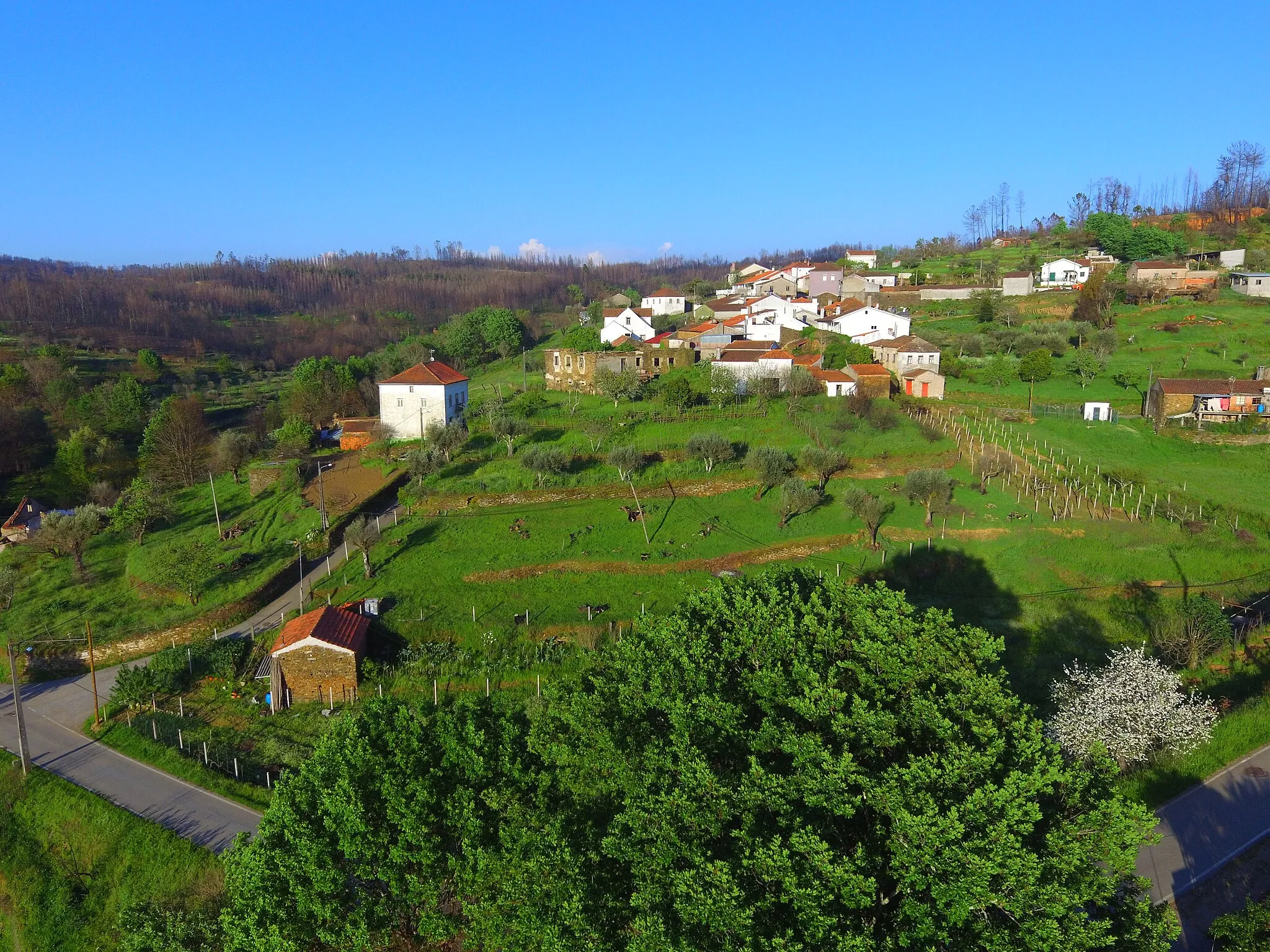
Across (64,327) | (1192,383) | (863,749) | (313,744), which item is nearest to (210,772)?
(313,744)

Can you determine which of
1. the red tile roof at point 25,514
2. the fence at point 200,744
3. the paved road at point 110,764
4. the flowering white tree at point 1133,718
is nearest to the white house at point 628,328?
the red tile roof at point 25,514

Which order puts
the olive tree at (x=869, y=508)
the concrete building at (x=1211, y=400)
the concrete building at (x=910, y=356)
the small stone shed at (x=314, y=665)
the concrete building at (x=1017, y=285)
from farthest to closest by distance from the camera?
the concrete building at (x=1017, y=285) < the concrete building at (x=910, y=356) < the concrete building at (x=1211, y=400) < the olive tree at (x=869, y=508) < the small stone shed at (x=314, y=665)

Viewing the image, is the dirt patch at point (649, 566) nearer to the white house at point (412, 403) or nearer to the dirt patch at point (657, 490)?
the dirt patch at point (657, 490)

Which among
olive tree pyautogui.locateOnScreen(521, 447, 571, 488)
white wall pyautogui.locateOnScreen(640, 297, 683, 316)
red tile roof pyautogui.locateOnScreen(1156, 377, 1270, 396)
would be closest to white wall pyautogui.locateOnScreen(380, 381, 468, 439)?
olive tree pyautogui.locateOnScreen(521, 447, 571, 488)

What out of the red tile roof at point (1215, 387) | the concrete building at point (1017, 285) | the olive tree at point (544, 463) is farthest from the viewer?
the concrete building at point (1017, 285)

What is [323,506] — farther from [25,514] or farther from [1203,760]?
[1203,760]

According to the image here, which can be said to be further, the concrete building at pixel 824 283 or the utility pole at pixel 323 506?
the concrete building at pixel 824 283
